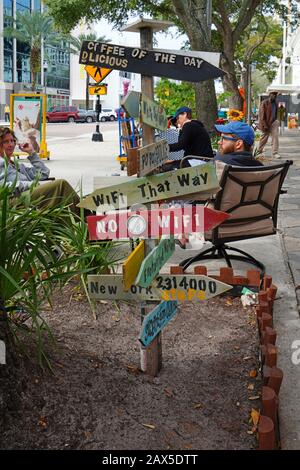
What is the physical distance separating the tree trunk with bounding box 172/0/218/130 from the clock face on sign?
517 inches

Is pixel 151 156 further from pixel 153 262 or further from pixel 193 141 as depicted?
pixel 193 141

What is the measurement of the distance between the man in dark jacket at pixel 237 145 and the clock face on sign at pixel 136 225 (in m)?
2.64

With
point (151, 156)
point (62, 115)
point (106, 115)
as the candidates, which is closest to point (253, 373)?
point (151, 156)

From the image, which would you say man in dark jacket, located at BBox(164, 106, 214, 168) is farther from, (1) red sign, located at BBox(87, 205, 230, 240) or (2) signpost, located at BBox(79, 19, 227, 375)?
(1) red sign, located at BBox(87, 205, 230, 240)

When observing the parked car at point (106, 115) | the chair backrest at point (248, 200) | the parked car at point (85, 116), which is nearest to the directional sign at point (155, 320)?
the chair backrest at point (248, 200)

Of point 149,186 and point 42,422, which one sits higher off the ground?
point 149,186

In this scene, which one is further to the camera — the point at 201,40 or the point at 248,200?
the point at 201,40

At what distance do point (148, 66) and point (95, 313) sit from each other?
5.47 ft

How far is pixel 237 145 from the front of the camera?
227 inches

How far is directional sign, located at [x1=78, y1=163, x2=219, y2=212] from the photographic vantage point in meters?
3.03

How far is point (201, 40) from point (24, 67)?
6979 centimetres

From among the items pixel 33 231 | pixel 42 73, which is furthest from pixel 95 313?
pixel 42 73

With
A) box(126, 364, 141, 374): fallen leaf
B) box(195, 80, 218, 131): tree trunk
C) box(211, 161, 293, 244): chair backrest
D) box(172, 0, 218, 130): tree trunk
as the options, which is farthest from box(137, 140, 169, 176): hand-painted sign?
box(195, 80, 218, 131): tree trunk

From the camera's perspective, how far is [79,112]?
65875 millimetres
